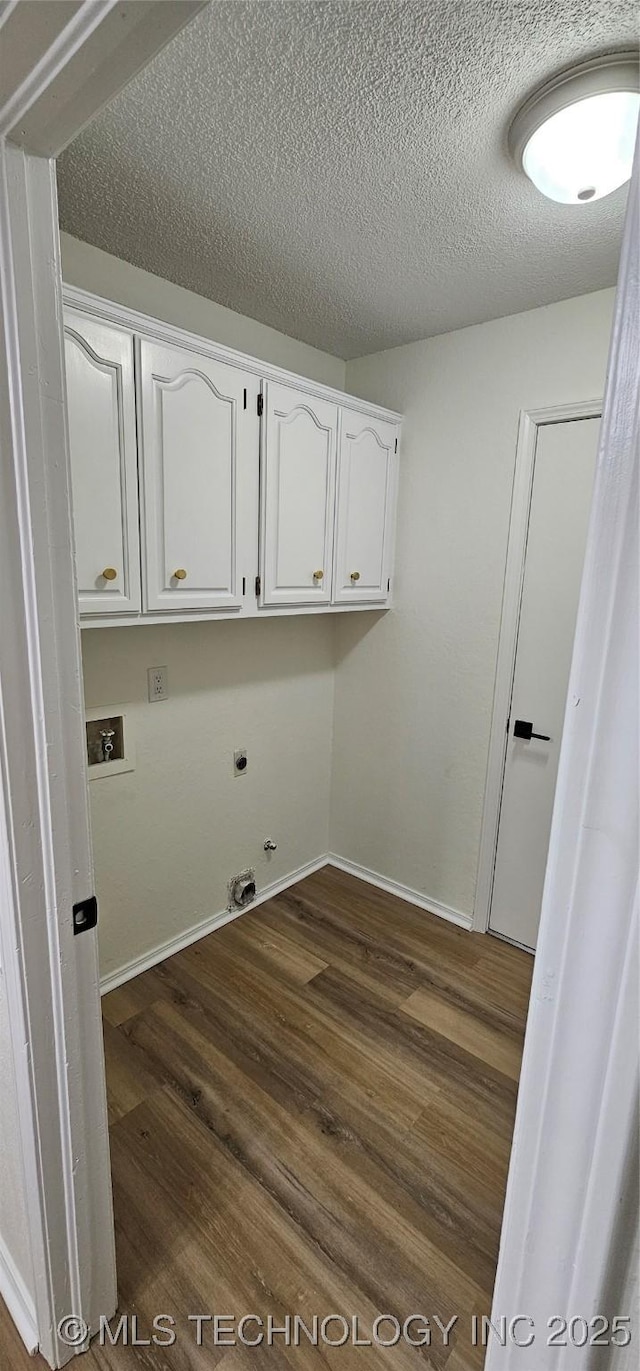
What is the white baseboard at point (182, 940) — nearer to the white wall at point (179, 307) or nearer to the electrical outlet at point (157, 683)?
the electrical outlet at point (157, 683)

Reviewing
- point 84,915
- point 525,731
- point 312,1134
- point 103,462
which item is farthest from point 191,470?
point 312,1134

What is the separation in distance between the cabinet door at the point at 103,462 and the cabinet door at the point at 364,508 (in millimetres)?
923

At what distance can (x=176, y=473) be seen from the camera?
1.72 metres

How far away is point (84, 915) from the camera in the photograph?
1009 mm

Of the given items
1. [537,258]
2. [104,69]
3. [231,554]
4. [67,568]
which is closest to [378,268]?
[537,258]

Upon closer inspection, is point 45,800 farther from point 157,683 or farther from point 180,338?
point 180,338

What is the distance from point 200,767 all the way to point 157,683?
426 mm

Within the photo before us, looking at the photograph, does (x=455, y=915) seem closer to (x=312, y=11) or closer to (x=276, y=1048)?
(x=276, y=1048)

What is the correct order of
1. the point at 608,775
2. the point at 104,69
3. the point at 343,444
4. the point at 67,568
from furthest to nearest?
the point at 343,444 → the point at 67,568 → the point at 104,69 → the point at 608,775

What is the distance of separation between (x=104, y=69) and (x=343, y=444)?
165 cm

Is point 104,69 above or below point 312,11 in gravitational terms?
below

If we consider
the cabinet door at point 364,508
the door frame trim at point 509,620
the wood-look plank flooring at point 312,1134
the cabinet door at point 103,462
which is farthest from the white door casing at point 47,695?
the door frame trim at point 509,620

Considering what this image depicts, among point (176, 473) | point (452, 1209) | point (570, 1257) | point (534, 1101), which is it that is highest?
point (176, 473)

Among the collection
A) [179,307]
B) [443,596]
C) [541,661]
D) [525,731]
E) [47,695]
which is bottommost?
[525,731]
